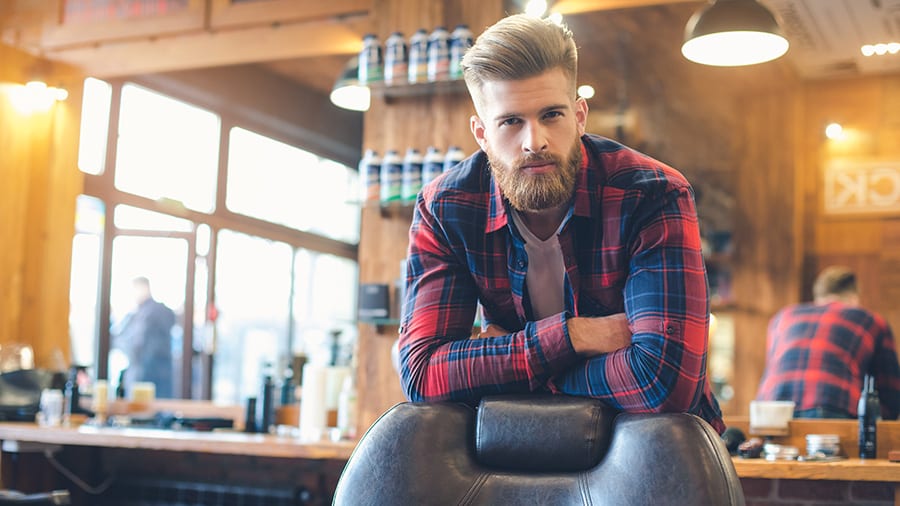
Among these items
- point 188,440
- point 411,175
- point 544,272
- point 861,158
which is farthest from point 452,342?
point 861,158

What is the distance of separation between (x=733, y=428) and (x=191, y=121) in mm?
5564

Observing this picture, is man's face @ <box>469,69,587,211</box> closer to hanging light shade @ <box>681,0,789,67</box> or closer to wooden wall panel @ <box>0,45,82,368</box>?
hanging light shade @ <box>681,0,789,67</box>

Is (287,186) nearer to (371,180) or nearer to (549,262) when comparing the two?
(371,180)

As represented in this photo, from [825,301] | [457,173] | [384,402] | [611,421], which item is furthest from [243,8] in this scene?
[611,421]

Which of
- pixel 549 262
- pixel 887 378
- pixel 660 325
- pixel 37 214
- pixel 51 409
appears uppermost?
pixel 37 214

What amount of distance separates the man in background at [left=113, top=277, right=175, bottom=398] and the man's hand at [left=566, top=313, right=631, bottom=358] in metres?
5.65

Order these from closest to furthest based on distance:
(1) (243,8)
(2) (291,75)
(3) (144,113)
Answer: (1) (243,8) → (3) (144,113) → (2) (291,75)

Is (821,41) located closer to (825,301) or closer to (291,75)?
(825,301)

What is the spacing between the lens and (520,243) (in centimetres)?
167

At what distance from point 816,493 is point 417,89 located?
215cm

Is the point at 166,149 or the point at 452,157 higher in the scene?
the point at 166,149

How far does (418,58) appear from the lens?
3943 millimetres

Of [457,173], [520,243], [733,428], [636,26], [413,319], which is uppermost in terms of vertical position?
[636,26]

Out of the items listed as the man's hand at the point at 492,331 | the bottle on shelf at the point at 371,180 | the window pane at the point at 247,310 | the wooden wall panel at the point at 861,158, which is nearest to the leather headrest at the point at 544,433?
the man's hand at the point at 492,331
